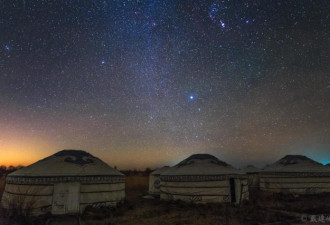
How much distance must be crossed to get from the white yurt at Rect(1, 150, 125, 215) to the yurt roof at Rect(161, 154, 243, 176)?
12.7 ft

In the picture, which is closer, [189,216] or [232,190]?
[189,216]

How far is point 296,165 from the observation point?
19.8 meters

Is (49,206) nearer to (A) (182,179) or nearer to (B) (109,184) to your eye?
(B) (109,184)

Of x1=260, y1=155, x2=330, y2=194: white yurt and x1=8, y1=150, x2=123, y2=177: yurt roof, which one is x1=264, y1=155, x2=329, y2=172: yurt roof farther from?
x1=8, y1=150, x2=123, y2=177: yurt roof

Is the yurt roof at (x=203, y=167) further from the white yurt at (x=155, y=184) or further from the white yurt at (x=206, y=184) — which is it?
the white yurt at (x=155, y=184)

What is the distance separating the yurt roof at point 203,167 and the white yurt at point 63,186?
387 centimetres

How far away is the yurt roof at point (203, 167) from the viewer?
14555 millimetres

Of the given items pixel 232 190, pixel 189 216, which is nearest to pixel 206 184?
pixel 232 190

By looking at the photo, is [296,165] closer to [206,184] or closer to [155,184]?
[206,184]

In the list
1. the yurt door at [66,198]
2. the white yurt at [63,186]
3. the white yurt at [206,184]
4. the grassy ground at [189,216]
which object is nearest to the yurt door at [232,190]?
the white yurt at [206,184]

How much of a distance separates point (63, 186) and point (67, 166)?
→ 4.40ft

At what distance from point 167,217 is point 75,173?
471cm

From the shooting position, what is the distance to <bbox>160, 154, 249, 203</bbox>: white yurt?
13.8 metres

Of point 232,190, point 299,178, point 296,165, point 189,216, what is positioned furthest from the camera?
point 296,165
